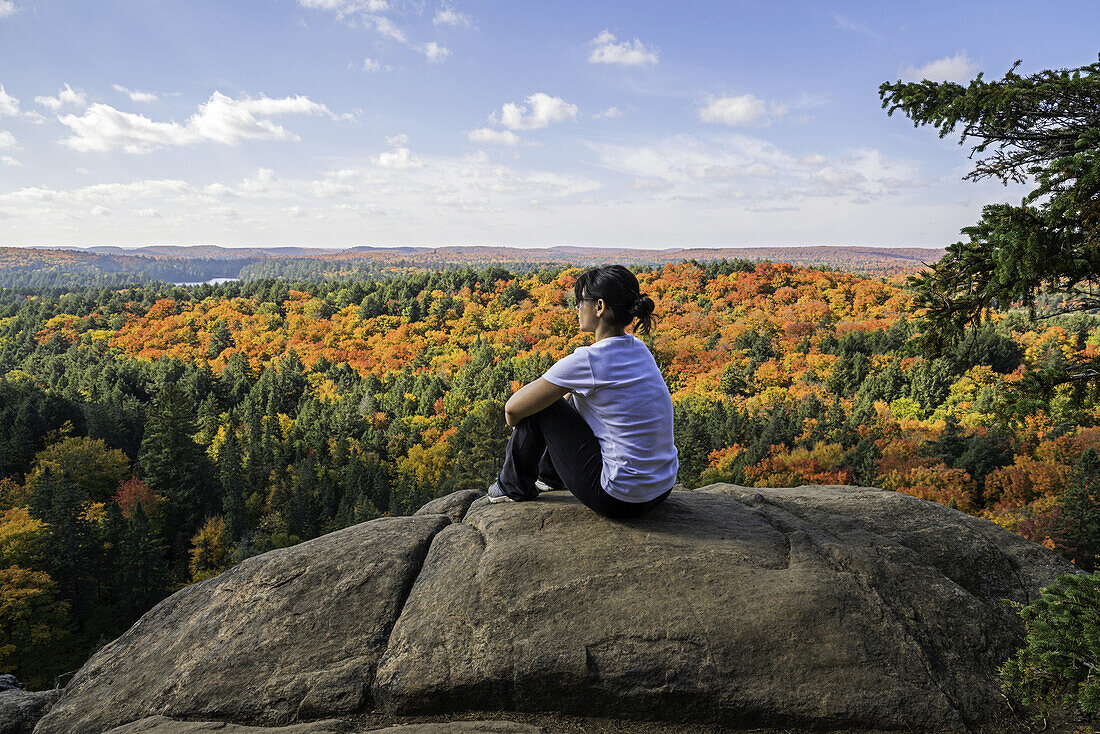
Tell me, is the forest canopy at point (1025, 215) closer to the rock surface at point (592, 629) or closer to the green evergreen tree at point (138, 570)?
the rock surface at point (592, 629)

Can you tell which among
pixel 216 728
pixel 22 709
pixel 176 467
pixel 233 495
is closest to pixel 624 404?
pixel 216 728

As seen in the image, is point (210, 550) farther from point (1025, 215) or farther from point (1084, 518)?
point (1084, 518)

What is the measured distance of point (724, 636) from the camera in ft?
11.9

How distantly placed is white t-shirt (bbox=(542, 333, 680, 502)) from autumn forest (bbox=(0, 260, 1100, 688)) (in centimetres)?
293

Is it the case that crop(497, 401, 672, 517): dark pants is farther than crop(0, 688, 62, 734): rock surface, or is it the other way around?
crop(497, 401, 672, 517): dark pants

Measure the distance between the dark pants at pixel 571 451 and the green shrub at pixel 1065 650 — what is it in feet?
7.61

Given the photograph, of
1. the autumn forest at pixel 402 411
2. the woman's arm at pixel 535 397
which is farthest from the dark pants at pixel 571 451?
the autumn forest at pixel 402 411

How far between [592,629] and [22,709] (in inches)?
163

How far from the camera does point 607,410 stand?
4.12 meters

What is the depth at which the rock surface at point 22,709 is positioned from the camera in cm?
397

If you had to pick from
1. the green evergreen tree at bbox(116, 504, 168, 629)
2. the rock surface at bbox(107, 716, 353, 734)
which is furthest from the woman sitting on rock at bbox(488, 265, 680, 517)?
the green evergreen tree at bbox(116, 504, 168, 629)

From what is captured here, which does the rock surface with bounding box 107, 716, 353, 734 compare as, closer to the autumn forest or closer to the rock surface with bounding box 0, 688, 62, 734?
the rock surface with bounding box 0, 688, 62, 734

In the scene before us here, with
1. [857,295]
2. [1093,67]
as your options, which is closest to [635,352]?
[1093,67]

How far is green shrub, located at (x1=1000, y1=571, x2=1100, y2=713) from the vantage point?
8.75 feet
